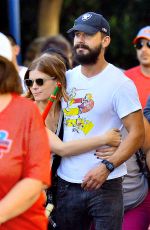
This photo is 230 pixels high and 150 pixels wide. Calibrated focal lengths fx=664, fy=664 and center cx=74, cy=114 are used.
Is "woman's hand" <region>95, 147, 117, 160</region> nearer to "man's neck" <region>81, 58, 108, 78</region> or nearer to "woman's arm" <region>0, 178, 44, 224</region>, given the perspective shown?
"man's neck" <region>81, 58, 108, 78</region>

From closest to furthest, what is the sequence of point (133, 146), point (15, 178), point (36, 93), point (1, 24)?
point (15, 178), point (133, 146), point (36, 93), point (1, 24)

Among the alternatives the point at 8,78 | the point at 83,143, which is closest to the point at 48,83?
the point at 83,143

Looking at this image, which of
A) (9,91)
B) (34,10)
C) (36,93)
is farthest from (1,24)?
(9,91)

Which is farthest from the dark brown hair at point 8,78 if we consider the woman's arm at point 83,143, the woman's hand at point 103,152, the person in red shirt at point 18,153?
the woman's hand at point 103,152

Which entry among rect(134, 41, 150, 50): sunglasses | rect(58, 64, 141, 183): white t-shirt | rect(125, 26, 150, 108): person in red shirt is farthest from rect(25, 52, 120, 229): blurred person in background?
rect(134, 41, 150, 50): sunglasses

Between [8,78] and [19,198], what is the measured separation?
1.63 feet

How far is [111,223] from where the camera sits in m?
4.04

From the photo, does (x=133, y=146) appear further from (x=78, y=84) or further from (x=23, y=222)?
(x=23, y=222)

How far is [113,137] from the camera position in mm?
3982

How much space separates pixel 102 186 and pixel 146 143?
0.52 meters

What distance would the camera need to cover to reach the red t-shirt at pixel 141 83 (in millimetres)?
5691

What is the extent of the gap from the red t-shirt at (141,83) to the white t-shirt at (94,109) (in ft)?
5.14

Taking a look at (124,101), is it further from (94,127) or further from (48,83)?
(48,83)

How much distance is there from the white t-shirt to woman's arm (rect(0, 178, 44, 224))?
138 centimetres
